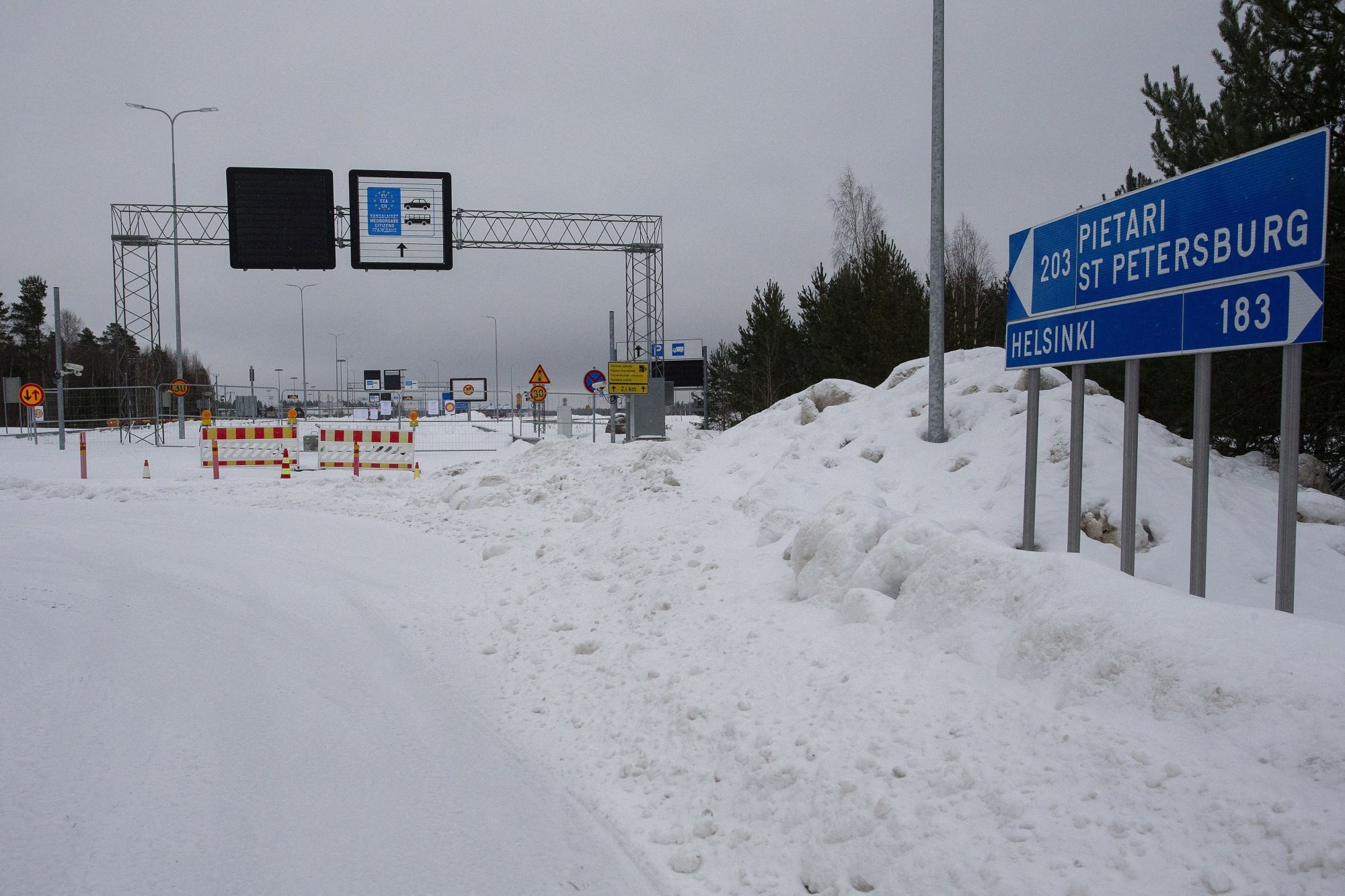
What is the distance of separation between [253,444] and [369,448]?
145 inches

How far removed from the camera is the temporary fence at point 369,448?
73.5 ft

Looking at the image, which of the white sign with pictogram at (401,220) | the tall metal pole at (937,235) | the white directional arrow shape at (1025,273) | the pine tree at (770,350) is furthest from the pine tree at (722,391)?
the white directional arrow shape at (1025,273)

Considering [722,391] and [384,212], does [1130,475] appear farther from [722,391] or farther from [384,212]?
[722,391]

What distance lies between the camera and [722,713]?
477 cm

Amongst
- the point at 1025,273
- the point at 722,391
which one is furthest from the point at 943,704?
the point at 722,391

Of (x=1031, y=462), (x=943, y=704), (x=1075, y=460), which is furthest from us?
(x=1031, y=462)

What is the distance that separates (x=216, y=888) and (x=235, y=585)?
5.72m

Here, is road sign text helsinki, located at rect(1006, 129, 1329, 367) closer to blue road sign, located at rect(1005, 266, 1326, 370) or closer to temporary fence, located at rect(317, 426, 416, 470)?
blue road sign, located at rect(1005, 266, 1326, 370)

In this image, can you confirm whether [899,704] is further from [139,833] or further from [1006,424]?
[1006,424]

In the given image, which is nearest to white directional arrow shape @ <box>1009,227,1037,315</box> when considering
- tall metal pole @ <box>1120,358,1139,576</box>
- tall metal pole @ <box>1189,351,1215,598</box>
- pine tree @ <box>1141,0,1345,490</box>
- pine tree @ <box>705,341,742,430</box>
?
tall metal pole @ <box>1120,358,1139,576</box>

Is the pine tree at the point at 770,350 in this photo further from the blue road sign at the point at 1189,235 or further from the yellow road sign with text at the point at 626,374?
the blue road sign at the point at 1189,235

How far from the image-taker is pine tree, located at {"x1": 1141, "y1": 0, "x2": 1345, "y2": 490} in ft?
32.1

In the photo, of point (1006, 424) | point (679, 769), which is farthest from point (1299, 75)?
point (679, 769)

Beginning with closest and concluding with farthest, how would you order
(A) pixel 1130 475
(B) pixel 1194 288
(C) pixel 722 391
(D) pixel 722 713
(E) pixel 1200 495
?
(D) pixel 722 713 < (E) pixel 1200 495 < (B) pixel 1194 288 < (A) pixel 1130 475 < (C) pixel 722 391
